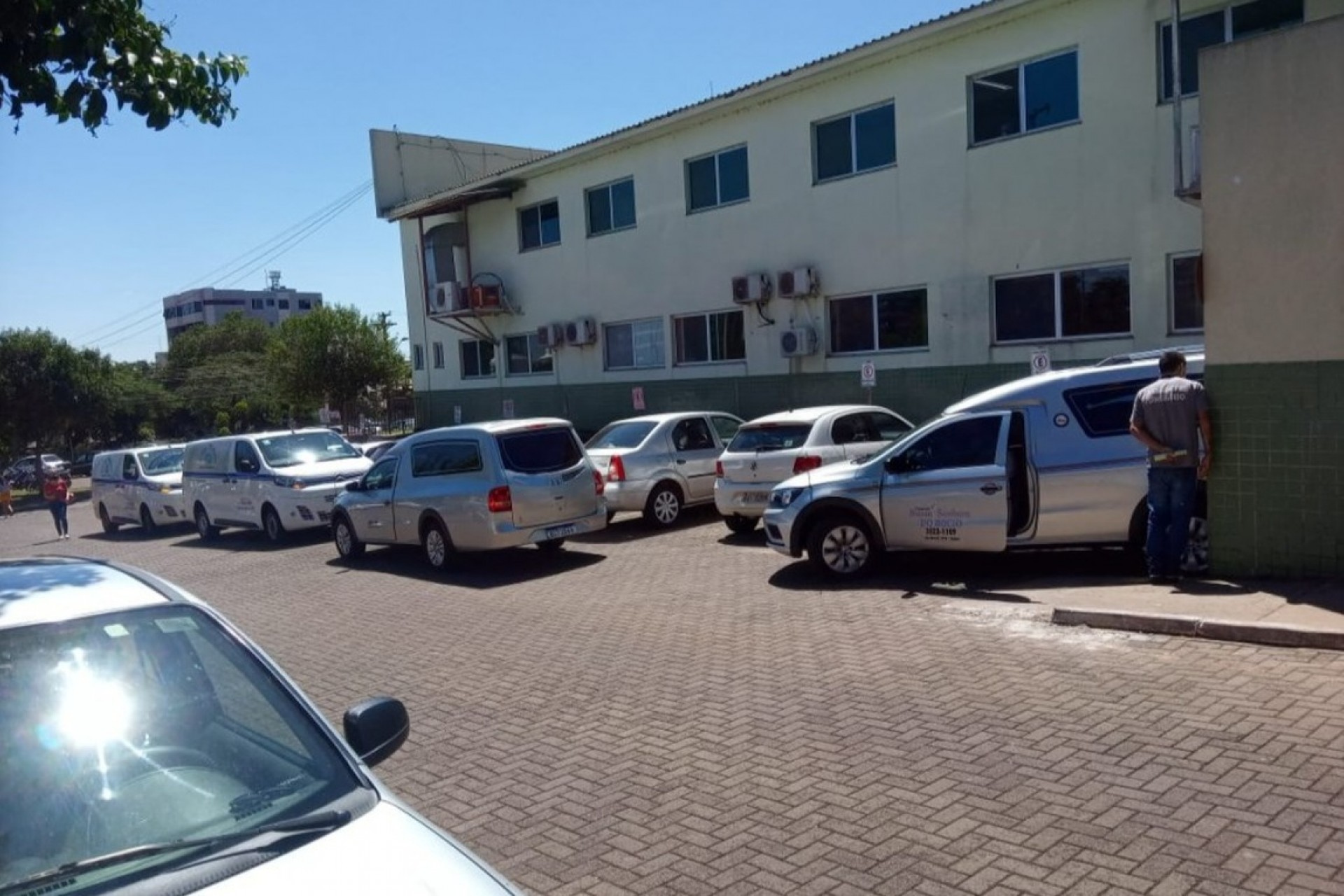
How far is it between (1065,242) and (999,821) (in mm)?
14377

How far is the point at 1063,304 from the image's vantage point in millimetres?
17531

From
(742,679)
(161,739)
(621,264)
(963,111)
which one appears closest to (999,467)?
(742,679)

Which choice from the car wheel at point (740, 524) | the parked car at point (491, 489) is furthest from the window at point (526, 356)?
the car wheel at point (740, 524)

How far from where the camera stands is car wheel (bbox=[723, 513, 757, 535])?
14625 millimetres

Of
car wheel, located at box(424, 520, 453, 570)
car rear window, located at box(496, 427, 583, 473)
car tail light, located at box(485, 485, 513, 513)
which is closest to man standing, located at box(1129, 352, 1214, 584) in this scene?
car rear window, located at box(496, 427, 583, 473)

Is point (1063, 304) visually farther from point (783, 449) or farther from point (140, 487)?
point (140, 487)

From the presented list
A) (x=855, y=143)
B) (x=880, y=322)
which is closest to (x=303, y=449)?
(x=880, y=322)

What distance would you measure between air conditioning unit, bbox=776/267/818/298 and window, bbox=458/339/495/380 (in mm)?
12033

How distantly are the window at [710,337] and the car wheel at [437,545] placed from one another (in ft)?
35.8

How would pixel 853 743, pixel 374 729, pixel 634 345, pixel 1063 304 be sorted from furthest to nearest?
pixel 634 345, pixel 1063 304, pixel 853 743, pixel 374 729

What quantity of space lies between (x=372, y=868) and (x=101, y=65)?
7.33 m

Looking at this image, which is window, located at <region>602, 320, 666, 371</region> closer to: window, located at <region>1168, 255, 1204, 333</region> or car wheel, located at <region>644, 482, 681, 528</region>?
car wheel, located at <region>644, 482, 681, 528</region>

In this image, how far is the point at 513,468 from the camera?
13086 mm

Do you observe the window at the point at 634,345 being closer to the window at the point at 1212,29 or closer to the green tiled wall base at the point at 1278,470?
the window at the point at 1212,29
